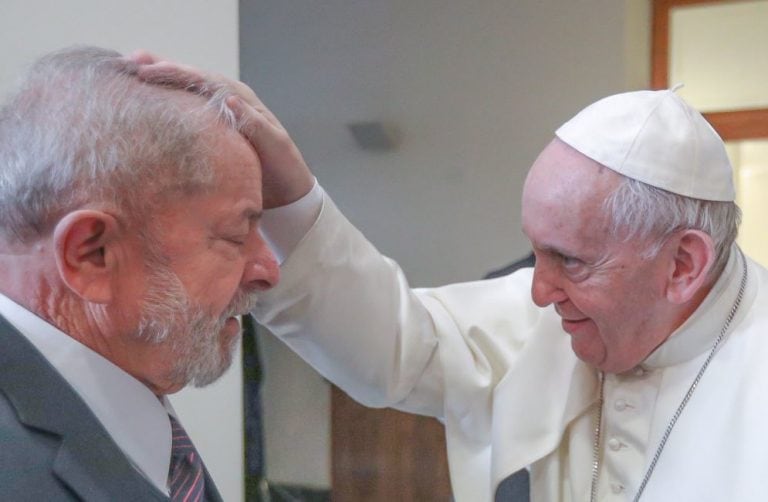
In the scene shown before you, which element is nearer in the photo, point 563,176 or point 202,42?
point 563,176

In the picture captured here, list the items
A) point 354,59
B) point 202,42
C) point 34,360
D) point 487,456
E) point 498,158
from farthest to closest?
1. point 354,59
2. point 498,158
3. point 202,42
4. point 487,456
5. point 34,360

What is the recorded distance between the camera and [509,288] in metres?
1.82

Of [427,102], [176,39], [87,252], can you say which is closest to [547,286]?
[87,252]

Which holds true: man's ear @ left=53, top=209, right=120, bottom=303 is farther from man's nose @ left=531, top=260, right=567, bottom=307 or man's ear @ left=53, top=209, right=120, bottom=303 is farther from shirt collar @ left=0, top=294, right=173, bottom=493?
man's nose @ left=531, top=260, right=567, bottom=307

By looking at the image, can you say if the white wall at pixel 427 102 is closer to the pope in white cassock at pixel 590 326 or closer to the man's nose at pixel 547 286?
the pope in white cassock at pixel 590 326

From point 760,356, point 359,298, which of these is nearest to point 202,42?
point 359,298

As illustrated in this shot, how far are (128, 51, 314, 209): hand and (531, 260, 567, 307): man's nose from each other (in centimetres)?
40

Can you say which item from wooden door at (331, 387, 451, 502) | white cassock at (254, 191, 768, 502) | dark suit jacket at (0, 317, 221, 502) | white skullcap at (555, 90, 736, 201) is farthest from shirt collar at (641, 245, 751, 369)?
wooden door at (331, 387, 451, 502)

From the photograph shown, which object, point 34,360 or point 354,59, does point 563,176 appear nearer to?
point 34,360

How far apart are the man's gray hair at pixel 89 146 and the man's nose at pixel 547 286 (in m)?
0.63

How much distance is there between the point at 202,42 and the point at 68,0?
354mm

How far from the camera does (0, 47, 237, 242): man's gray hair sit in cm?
99

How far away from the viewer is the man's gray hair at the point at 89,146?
0.99 metres

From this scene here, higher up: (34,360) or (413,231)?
(34,360)
